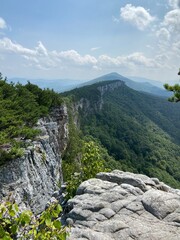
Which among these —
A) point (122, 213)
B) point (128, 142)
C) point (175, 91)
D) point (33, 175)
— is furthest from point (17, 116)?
point (128, 142)

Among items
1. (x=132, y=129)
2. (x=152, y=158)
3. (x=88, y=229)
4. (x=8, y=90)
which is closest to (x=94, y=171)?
(x=88, y=229)

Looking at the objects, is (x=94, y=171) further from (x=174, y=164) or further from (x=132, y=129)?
(x=132, y=129)

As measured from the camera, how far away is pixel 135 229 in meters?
13.1

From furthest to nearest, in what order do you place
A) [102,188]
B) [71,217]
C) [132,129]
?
[132,129], [102,188], [71,217]

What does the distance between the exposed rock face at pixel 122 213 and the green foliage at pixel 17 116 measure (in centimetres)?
958

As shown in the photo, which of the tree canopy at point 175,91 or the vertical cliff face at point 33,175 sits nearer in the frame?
the tree canopy at point 175,91

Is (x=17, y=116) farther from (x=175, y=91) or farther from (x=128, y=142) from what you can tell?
(x=128, y=142)

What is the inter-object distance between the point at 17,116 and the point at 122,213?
18.3 metres

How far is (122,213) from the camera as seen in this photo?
14.8 meters

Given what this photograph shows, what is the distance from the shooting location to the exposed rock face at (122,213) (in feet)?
42.1

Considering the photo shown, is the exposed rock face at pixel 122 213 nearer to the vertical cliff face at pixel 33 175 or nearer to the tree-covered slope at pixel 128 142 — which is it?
the vertical cliff face at pixel 33 175

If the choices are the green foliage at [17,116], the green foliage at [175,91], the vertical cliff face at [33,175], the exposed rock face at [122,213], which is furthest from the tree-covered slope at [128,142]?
the green foliage at [175,91]

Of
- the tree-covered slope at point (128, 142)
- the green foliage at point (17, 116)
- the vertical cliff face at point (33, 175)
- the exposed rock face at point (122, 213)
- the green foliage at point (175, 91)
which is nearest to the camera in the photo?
the exposed rock face at point (122, 213)

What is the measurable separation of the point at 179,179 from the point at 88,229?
373ft
